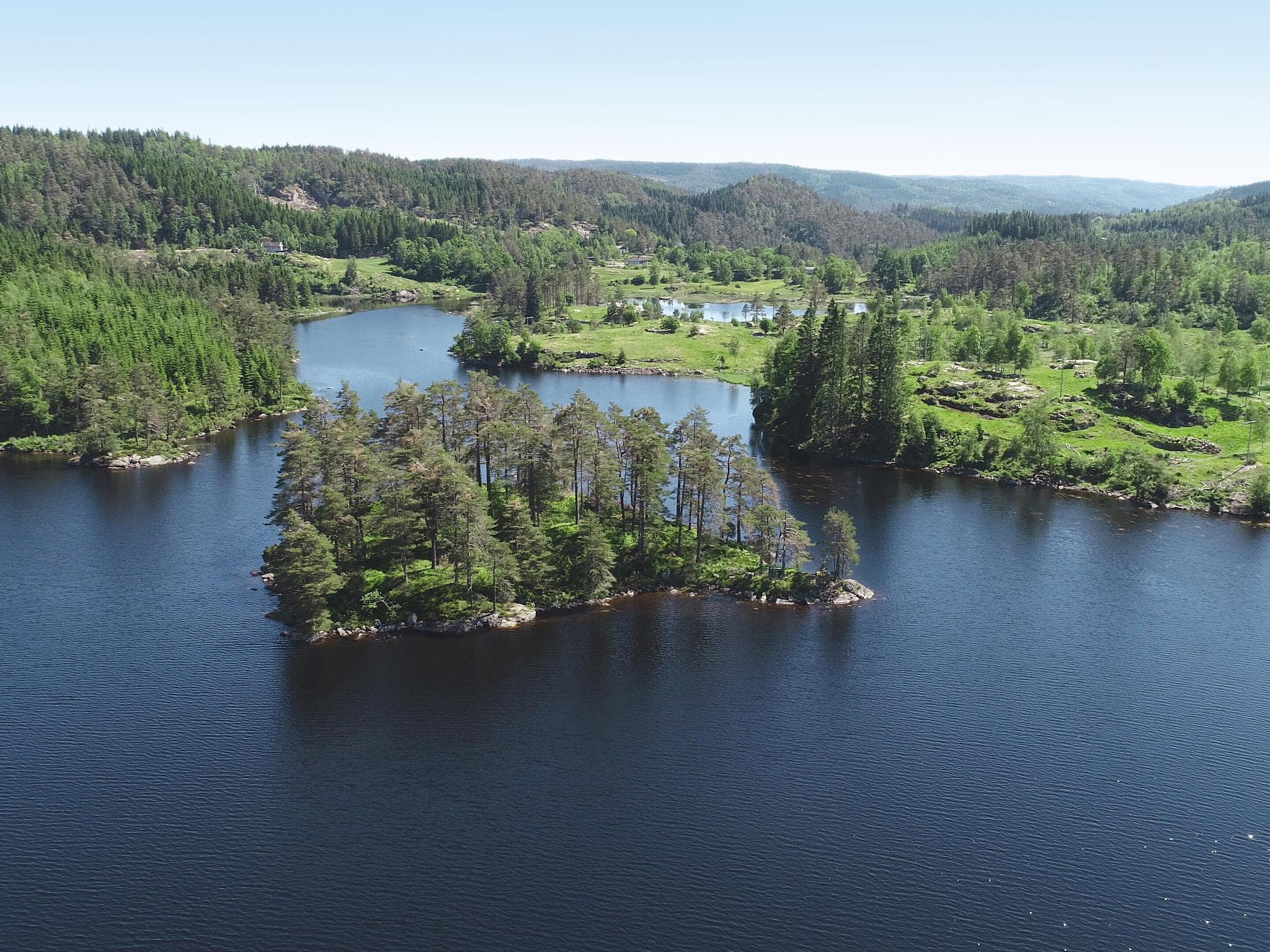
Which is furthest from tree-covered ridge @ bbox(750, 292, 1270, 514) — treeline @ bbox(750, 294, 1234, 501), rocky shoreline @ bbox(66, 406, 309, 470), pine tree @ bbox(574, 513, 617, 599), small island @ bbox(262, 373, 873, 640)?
rocky shoreline @ bbox(66, 406, 309, 470)

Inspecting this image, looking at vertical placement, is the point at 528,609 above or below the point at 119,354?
below

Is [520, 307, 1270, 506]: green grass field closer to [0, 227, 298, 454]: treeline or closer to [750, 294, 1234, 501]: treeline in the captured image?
[750, 294, 1234, 501]: treeline

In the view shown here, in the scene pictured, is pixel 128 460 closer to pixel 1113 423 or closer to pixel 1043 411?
pixel 1043 411

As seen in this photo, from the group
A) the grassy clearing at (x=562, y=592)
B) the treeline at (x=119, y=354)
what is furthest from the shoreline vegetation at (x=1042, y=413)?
the treeline at (x=119, y=354)

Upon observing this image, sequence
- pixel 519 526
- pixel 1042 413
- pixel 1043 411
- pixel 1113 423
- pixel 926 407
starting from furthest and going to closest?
pixel 926 407
pixel 1113 423
pixel 1043 411
pixel 1042 413
pixel 519 526

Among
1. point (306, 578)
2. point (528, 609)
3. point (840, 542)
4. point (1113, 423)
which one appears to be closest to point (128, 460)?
point (306, 578)
